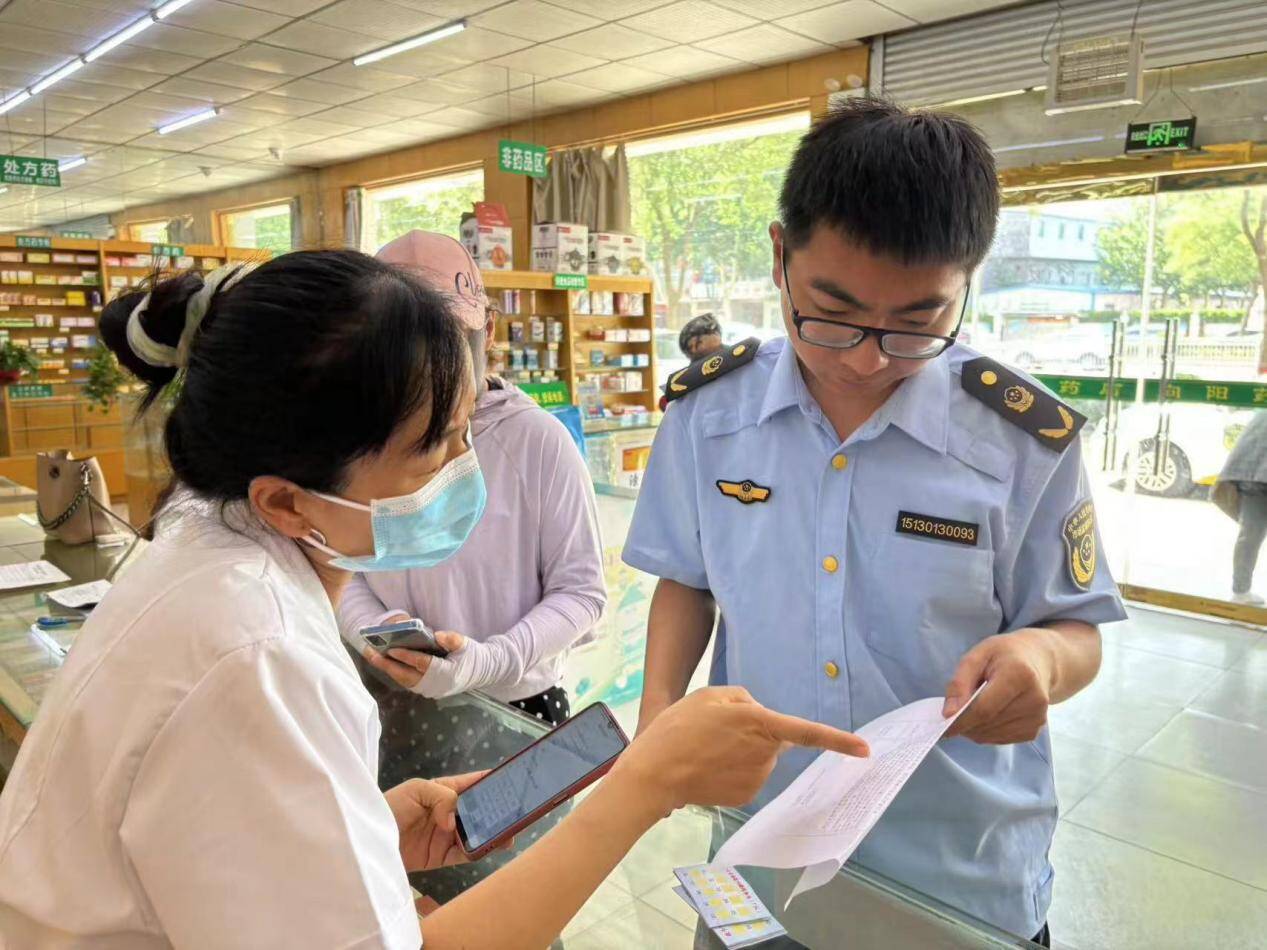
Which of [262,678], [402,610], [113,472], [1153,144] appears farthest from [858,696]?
[113,472]

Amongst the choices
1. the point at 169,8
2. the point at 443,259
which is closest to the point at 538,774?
the point at 443,259

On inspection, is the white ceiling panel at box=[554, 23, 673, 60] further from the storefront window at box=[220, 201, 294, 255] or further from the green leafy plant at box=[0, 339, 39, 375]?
the storefront window at box=[220, 201, 294, 255]

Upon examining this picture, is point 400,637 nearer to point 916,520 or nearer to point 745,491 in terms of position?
point 745,491

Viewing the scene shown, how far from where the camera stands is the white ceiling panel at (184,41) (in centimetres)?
700

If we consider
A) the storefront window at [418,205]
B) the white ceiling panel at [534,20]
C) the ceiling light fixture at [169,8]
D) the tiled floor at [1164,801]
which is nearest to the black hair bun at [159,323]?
the tiled floor at [1164,801]

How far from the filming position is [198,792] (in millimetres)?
667

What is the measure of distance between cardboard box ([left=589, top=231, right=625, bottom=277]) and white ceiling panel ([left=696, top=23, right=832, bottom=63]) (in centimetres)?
171

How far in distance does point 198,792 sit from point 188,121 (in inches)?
442

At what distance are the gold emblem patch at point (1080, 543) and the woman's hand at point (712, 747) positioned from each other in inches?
16.9

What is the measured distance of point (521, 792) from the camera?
1113 mm

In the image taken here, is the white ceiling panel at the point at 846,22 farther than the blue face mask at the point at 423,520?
Yes

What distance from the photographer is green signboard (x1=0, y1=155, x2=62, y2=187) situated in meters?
8.68

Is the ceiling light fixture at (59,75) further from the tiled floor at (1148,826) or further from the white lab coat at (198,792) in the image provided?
the white lab coat at (198,792)

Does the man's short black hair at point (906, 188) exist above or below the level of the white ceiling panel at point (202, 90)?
below
